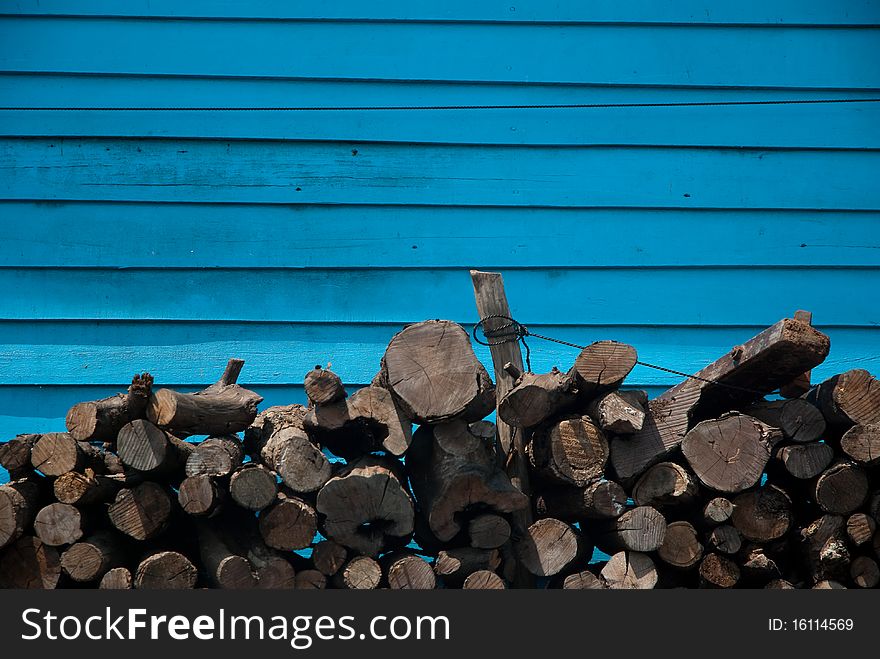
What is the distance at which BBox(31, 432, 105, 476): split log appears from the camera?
3.05 metres

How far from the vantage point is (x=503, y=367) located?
11.5ft

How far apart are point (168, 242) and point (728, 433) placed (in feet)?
8.54

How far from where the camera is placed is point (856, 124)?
4.46 meters

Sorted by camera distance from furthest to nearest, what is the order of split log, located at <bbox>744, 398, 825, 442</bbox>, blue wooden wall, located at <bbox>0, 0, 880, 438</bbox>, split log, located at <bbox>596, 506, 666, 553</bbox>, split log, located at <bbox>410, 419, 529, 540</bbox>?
blue wooden wall, located at <bbox>0, 0, 880, 438</bbox> < split log, located at <bbox>744, 398, 825, 442</bbox> < split log, located at <bbox>596, 506, 666, 553</bbox> < split log, located at <bbox>410, 419, 529, 540</bbox>

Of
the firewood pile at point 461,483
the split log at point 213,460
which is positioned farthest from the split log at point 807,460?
the split log at point 213,460

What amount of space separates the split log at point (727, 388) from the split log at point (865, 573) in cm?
66

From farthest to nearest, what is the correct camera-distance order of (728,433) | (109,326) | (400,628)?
(109,326) → (728,433) → (400,628)

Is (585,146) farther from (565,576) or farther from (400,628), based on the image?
(400,628)

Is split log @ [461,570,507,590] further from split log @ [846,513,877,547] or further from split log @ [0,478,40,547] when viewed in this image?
split log @ [0,478,40,547]

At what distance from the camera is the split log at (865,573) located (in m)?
3.25

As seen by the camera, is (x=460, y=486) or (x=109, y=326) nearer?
(x=460, y=486)

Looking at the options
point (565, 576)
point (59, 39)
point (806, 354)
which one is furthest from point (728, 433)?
point (59, 39)

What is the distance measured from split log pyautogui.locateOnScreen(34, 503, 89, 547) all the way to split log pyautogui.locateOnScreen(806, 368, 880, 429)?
2555 millimetres

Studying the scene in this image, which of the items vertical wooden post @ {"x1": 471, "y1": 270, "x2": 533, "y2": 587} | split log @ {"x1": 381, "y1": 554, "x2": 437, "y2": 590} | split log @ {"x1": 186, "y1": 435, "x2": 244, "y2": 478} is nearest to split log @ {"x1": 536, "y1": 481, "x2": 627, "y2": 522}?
vertical wooden post @ {"x1": 471, "y1": 270, "x2": 533, "y2": 587}
